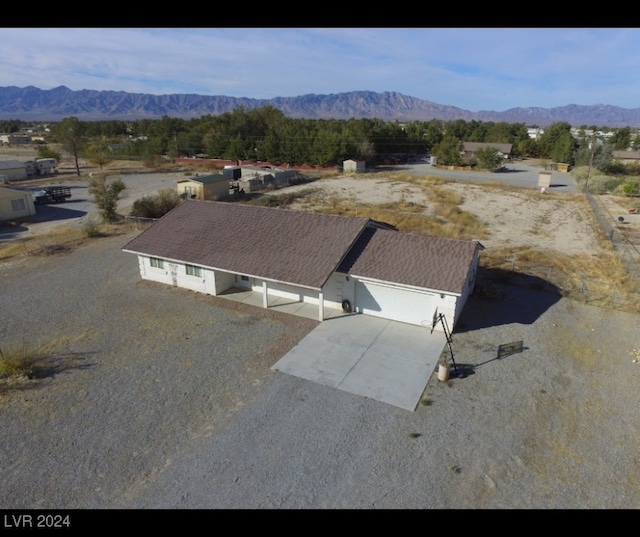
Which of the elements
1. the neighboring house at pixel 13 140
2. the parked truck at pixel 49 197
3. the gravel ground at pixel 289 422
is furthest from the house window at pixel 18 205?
the neighboring house at pixel 13 140

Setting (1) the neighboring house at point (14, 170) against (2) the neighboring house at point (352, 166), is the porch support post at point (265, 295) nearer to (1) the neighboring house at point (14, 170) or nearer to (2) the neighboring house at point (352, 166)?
(2) the neighboring house at point (352, 166)

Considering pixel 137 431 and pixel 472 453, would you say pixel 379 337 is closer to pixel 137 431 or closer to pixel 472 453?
pixel 472 453

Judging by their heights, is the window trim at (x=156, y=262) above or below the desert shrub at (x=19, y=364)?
above

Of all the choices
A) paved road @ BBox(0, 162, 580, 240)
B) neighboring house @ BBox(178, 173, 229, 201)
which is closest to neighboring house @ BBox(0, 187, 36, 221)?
paved road @ BBox(0, 162, 580, 240)

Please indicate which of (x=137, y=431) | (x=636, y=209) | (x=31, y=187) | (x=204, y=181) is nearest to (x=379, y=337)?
(x=137, y=431)

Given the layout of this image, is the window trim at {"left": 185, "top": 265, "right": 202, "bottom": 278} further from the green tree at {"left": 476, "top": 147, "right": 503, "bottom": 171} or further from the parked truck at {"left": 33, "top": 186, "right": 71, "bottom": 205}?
the green tree at {"left": 476, "top": 147, "right": 503, "bottom": 171}

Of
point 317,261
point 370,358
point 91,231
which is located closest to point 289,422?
point 370,358
